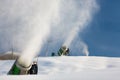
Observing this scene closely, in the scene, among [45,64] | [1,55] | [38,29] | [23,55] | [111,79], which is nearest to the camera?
[111,79]

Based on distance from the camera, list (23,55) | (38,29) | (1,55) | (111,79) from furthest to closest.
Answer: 1. (1,55)
2. (38,29)
3. (23,55)
4. (111,79)

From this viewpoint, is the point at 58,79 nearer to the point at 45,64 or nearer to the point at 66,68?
the point at 66,68

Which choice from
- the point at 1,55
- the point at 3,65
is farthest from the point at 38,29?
the point at 1,55

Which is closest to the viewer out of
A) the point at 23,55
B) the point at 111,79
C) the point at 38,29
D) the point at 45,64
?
the point at 111,79

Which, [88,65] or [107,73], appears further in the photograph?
[88,65]

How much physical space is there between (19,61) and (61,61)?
194cm

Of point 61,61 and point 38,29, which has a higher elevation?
point 38,29

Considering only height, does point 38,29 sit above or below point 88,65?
above

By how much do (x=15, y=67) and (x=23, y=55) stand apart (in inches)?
13.1

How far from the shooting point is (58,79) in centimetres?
269

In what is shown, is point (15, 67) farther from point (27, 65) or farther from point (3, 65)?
point (3, 65)

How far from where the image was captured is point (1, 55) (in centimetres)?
7381

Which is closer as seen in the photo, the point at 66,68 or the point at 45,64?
the point at 66,68

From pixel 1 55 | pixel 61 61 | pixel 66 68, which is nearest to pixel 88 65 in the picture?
pixel 66 68
